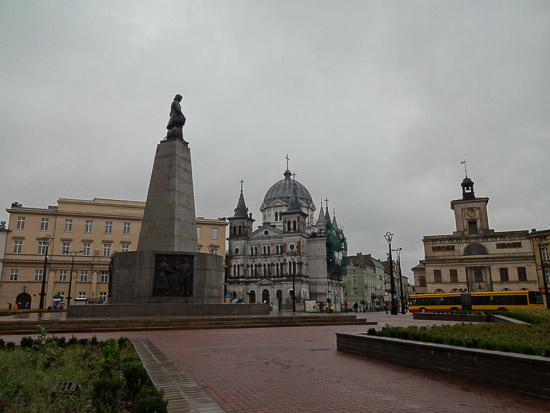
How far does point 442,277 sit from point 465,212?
1160 cm

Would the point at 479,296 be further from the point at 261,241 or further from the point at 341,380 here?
the point at 261,241

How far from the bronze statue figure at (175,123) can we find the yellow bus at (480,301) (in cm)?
2785

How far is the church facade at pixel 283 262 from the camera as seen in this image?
80.4 metres

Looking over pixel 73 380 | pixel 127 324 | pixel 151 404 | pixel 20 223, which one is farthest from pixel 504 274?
pixel 20 223

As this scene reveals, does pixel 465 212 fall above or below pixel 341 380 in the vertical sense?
above

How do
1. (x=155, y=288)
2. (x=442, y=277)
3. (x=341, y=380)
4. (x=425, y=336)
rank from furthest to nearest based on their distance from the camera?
1. (x=442, y=277)
2. (x=155, y=288)
3. (x=425, y=336)
4. (x=341, y=380)

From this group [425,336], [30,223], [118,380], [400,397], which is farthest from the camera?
[30,223]

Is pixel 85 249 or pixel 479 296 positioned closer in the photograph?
pixel 479 296

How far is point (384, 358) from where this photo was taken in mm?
9945

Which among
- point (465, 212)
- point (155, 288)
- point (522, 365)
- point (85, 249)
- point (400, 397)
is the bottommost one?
point (400, 397)

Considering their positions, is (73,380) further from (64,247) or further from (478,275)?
(478,275)

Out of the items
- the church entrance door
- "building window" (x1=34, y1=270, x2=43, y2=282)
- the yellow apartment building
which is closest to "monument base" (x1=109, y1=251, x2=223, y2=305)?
the yellow apartment building

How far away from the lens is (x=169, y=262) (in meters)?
20.8

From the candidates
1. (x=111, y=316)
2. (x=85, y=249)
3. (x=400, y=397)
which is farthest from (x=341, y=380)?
(x=85, y=249)
